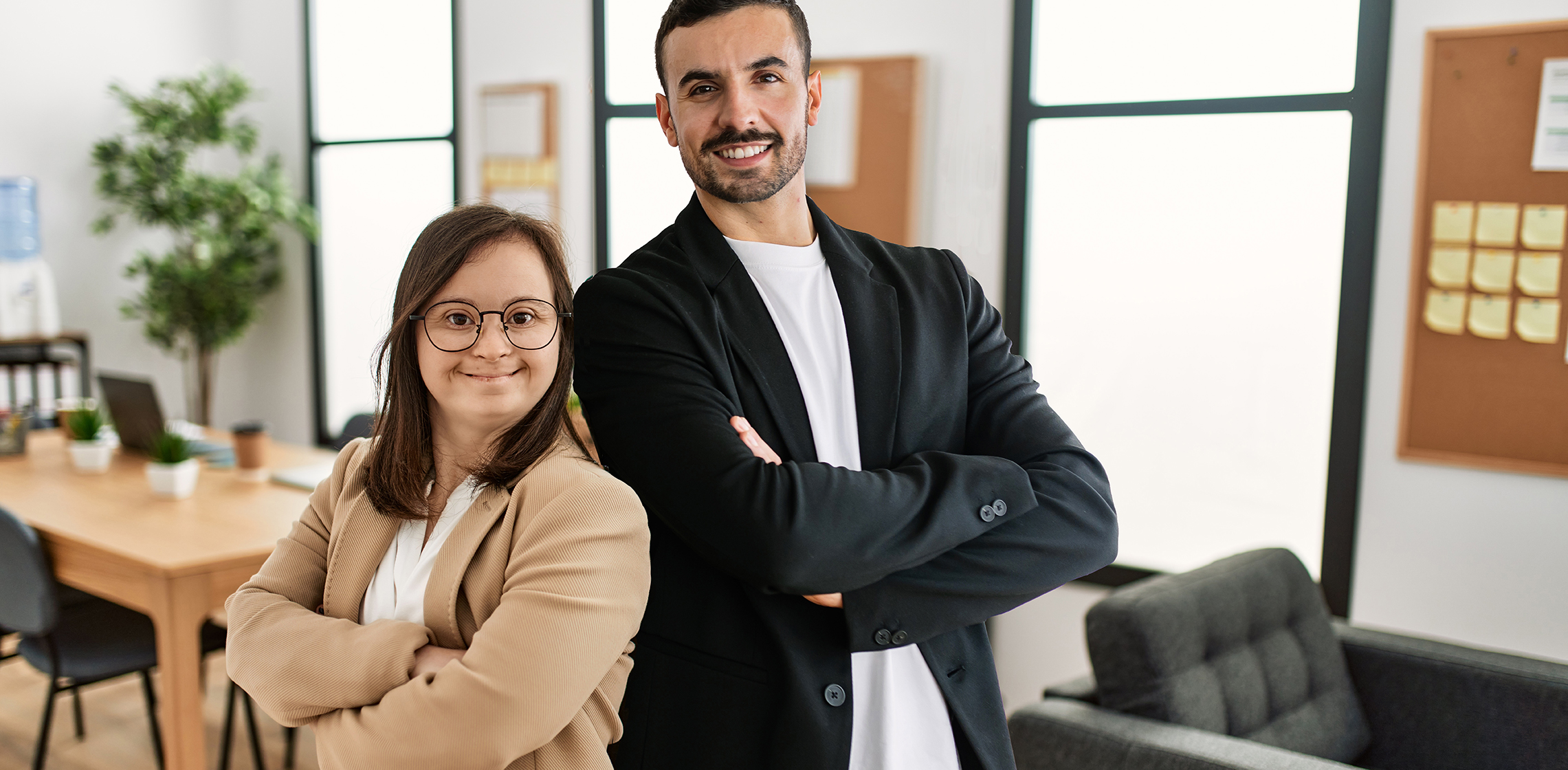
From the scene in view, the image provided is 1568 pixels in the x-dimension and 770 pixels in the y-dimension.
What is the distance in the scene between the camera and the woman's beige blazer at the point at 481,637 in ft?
3.48

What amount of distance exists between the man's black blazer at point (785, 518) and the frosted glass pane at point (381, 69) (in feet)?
13.4

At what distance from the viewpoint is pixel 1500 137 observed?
8.70 ft

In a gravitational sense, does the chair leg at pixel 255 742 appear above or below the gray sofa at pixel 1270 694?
below

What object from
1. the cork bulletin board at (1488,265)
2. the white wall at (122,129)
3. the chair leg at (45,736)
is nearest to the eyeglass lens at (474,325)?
the cork bulletin board at (1488,265)

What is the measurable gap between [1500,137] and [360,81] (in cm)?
471

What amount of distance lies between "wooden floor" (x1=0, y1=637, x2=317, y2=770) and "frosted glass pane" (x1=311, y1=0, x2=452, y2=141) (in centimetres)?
254

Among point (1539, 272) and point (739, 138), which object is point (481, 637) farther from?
point (1539, 272)

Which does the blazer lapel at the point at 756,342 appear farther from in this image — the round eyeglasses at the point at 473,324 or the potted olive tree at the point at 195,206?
the potted olive tree at the point at 195,206

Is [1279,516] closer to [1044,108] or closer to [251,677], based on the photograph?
[1044,108]

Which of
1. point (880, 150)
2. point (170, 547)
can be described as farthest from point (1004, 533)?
point (880, 150)

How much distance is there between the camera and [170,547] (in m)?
2.71

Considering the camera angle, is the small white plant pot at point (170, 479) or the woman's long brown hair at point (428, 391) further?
the small white plant pot at point (170, 479)

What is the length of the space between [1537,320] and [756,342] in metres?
2.26

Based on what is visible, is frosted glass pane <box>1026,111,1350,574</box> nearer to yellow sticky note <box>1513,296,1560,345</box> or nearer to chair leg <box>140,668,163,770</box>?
yellow sticky note <box>1513,296,1560,345</box>
